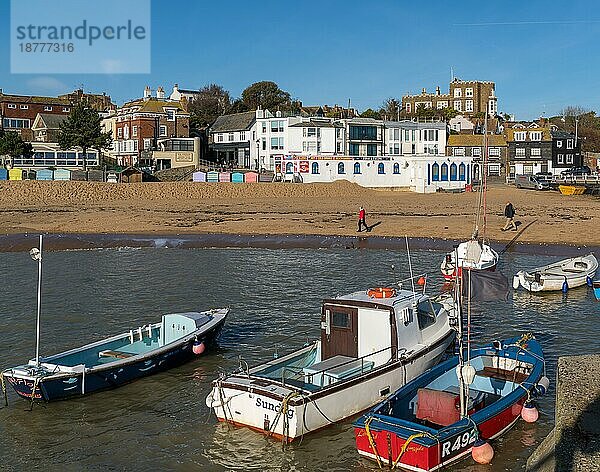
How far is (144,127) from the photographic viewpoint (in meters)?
93.1

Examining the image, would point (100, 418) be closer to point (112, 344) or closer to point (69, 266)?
point (112, 344)

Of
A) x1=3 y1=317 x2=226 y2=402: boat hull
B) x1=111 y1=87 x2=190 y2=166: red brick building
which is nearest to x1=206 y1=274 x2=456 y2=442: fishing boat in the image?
x1=3 y1=317 x2=226 y2=402: boat hull

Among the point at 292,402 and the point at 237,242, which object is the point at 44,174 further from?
the point at 292,402

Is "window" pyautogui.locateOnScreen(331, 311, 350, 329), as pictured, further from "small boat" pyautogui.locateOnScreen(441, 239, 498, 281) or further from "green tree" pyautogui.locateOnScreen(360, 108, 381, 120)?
"green tree" pyautogui.locateOnScreen(360, 108, 381, 120)

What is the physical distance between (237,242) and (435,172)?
41885 millimetres

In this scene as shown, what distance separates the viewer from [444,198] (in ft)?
215

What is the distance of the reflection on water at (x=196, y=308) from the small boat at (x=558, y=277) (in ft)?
1.45

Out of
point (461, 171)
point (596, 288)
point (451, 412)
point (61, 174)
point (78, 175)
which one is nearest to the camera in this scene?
point (451, 412)

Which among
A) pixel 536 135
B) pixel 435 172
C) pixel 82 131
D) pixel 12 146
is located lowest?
pixel 435 172

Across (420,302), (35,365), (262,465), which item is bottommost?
(262,465)

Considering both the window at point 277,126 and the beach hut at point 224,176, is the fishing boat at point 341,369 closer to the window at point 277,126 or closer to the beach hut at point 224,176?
the beach hut at point 224,176

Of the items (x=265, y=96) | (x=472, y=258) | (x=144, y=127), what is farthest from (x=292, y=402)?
(x=265, y=96)

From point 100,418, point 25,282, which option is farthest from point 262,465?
point 25,282

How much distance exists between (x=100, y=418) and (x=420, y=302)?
26.6ft
